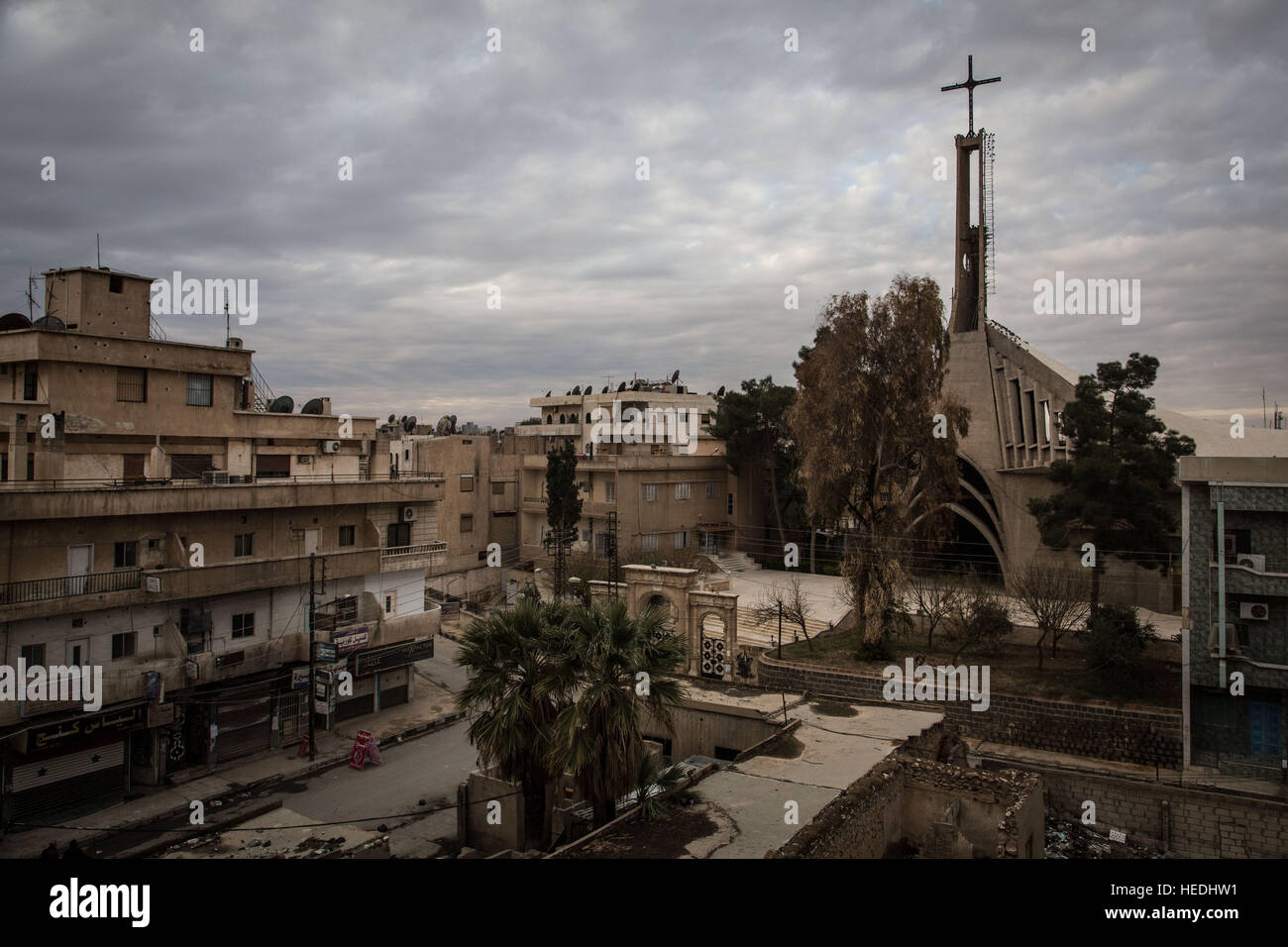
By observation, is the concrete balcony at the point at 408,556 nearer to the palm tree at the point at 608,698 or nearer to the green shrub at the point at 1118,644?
the palm tree at the point at 608,698

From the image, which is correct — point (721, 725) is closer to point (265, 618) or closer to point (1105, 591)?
point (265, 618)

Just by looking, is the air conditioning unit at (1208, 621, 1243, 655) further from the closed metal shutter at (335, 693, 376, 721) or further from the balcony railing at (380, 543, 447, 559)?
the closed metal shutter at (335, 693, 376, 721)

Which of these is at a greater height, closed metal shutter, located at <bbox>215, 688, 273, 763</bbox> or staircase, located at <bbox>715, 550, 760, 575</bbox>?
staircase, located at <bbox>715, 550, 760, 575</bbox>

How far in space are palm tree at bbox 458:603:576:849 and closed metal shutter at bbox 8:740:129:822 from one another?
11.3m

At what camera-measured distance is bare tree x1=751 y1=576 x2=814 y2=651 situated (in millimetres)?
28005

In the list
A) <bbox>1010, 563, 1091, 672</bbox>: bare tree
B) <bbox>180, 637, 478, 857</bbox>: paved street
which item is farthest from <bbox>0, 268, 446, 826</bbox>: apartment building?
<bbox>1010, 563, 1091, 672</bbox>: bare tree

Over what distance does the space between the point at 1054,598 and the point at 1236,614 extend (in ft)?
17.3

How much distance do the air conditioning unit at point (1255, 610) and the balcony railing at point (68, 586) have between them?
2754 centimetres

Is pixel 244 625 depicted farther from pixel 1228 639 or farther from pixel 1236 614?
pixel 1236 614

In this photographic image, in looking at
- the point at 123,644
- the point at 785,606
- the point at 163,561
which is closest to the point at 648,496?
the point at 785,606

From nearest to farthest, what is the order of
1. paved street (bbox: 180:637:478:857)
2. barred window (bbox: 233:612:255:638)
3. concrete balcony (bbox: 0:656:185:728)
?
paved street (bbox: 180:637:478:857) → concrete balcony (bbox: 0:656:185:728) → barred window (bbox: 233:612:255:638)

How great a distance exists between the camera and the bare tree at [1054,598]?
2348cm

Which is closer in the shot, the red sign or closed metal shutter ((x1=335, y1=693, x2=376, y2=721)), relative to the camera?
the red sign
